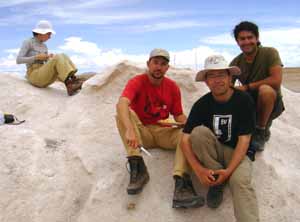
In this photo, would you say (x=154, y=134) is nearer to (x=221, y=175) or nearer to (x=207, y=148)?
(x=207, y=148)

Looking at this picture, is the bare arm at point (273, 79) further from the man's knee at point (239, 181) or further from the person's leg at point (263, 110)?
the man's knee at point (239, 181)

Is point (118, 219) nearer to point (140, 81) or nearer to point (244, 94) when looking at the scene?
point (140, 81)

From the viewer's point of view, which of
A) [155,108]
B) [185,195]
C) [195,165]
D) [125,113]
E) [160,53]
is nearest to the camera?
[195,165]

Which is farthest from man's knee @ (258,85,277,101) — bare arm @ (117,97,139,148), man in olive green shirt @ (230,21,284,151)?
bare arm @ (117,97,139,148)

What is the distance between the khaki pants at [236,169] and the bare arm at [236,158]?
0.15ft

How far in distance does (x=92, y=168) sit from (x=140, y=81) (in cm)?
116

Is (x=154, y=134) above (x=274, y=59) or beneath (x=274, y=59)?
beneath

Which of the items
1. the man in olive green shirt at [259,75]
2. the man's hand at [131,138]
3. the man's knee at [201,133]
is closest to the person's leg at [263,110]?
the man in olive green shirt at [259,75]

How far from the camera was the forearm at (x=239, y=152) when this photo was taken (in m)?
4.06

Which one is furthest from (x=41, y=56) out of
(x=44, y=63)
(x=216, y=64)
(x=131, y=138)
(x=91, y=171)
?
(x=216, y=64)

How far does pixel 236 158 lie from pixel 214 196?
0.51 meters

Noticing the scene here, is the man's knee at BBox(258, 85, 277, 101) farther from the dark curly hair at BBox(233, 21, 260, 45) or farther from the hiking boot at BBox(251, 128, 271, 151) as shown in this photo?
the dark curly hair at BBox(233, 21, 260, 45)

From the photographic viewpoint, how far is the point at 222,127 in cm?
425

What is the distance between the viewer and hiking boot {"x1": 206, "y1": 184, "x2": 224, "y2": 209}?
14.3ft
